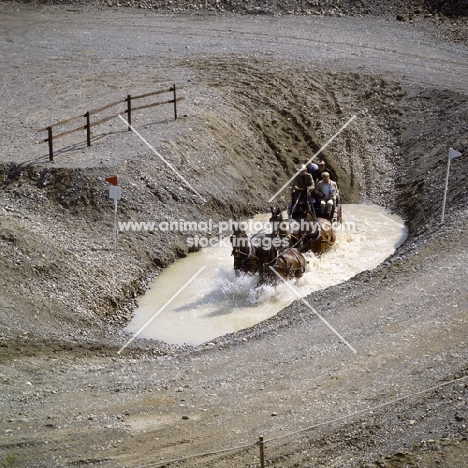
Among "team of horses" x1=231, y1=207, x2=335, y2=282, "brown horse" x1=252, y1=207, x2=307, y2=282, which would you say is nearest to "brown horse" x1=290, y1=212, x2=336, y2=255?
"team of horses" x1=231, y1=207, x2=335, y2=282

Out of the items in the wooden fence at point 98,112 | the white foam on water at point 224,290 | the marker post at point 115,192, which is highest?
the wooden fence at point 98,112

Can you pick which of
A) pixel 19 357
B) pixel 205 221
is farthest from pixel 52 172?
pixel 19 357

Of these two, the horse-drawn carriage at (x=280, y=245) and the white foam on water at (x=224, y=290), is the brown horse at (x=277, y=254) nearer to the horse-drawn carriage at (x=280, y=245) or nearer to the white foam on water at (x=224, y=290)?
the horse-drawn carriage at (x=280, y=245)

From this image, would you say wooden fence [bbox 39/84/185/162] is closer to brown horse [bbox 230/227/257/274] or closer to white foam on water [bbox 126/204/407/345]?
white foam on water [bbox 126/204/407/345]

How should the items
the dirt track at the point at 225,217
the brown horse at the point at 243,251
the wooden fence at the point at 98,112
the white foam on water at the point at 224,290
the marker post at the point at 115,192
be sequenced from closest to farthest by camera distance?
the dirt track at the point at 225,217
the white foam on water at the point at 224,290
the brown horse at the point at 243,251
the marker post at the point at 115,192
the wooden fence at the point at 98,112

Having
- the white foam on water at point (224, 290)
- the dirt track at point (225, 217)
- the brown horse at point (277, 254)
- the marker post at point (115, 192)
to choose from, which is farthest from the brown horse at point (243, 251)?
the marker post at point (115, 192)

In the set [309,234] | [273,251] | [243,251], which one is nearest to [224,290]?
[243,251]

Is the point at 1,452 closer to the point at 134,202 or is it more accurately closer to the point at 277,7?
the point at 134,202
